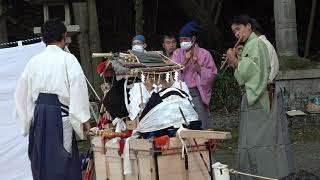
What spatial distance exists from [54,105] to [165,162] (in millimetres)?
1166

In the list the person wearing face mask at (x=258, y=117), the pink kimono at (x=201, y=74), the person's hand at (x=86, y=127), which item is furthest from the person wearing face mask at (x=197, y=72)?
the person's hand at (x=86, y=127)

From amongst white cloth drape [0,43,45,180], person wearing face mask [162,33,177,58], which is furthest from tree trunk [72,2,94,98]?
person wearing face mask [162,33,177,58]

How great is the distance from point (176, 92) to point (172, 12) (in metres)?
10.5

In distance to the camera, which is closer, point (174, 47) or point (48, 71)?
point (48, 71)

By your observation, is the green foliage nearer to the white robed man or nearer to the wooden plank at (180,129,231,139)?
the white robed man

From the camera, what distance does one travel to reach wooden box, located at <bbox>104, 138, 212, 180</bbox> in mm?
4578

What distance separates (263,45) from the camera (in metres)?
5.27

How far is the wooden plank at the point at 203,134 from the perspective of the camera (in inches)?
171

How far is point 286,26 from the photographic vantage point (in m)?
9.75

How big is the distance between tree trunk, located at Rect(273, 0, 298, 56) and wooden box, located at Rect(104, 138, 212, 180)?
541 centimetres

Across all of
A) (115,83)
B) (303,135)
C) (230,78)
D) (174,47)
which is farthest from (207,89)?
(230,78)

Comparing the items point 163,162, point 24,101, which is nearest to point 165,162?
point 163,162

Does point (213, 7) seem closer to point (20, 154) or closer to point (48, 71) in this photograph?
point (20, 154)

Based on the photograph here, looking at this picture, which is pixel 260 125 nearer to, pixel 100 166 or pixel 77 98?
pixel 100 166
